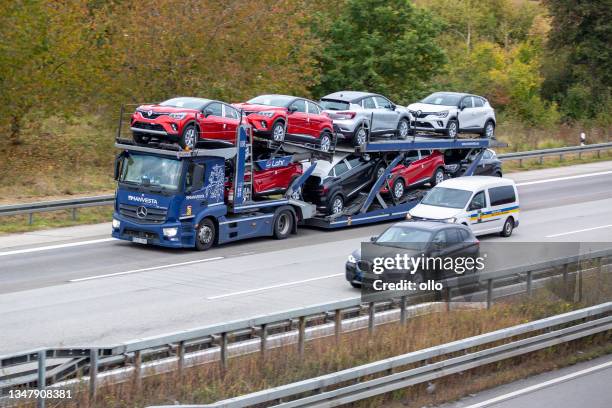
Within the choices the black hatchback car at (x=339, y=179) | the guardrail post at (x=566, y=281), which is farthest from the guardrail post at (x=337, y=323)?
the black hatchback car at (x=339, y=179)

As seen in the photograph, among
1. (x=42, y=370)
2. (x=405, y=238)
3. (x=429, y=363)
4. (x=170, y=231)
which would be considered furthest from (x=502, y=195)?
(x=42, y=370)

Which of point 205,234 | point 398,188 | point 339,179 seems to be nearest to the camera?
point 205,234

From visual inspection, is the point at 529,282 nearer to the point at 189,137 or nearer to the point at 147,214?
the point at 189,137

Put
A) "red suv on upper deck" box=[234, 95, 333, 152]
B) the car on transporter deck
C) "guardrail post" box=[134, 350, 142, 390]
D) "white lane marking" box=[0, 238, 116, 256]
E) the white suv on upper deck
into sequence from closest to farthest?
"guardrail post" box=[134, 350, 142, 390] < "white lane marking" box=[0, 238, 116, 256] < "red suv on upper deck" box=[234, 95, 333, 152] < the car on transporter deck < the white suv on upper deck

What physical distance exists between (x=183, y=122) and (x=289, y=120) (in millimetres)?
3519

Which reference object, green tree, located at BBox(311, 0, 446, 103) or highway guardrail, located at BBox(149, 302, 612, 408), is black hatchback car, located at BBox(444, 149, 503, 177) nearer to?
green tree, located at BBox(311, 0, 446, 103)

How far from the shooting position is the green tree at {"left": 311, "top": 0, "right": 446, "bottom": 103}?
43438 mm

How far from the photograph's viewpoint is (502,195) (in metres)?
25.6

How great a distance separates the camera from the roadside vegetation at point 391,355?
10.1 m

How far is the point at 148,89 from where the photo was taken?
110ft

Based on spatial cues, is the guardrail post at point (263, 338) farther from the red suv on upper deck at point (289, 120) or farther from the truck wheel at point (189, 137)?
the red suv on upper deck at point (289, 120)

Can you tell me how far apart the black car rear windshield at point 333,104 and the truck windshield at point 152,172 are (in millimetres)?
6323

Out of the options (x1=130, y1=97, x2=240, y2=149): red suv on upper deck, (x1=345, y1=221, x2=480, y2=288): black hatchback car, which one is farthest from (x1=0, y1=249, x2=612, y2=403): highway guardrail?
(x1=130, y1=97, x2=240, y2=149): red suv on upper deck

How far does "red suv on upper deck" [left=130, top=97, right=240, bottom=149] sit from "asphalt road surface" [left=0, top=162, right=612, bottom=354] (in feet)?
9.08
